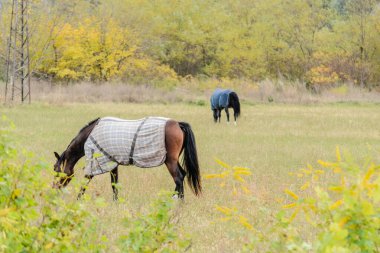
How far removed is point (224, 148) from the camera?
15.2 m

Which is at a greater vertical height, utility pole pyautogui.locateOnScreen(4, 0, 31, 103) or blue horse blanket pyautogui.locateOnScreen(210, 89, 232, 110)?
utility pole pyautogui.locateOnScreen(4, 0, 31, 103)

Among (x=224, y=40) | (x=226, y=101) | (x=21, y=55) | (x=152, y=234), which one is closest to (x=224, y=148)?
(x=226, y=101)

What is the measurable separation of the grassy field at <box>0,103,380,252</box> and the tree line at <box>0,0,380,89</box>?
15095mm

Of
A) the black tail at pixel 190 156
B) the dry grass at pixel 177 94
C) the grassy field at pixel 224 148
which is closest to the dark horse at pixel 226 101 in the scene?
the grassy field at pixel 224 148

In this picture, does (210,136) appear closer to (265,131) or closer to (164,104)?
(265,131)

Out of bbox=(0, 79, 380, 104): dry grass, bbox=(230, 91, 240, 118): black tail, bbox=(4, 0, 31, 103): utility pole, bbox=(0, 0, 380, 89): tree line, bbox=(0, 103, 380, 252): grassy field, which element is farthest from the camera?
bbox=(0, 0, 380, 89): tree line

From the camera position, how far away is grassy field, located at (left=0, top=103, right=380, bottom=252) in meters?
7.10

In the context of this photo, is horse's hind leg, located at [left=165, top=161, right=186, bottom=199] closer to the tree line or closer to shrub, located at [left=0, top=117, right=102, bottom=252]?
shrub, located at [left=0, top=117, right=102, bottom=252]

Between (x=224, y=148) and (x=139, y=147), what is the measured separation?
22.4 feet

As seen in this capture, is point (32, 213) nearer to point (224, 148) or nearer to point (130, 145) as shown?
point (130, 145)

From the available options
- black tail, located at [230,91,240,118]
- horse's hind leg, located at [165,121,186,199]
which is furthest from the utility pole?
horse's hind leg, located at [165,121,186,199]

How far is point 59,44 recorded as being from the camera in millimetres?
43281

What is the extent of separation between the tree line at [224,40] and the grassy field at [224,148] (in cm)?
1509

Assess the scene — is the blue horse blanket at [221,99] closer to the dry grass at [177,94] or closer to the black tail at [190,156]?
the dry grass at [177,94]
